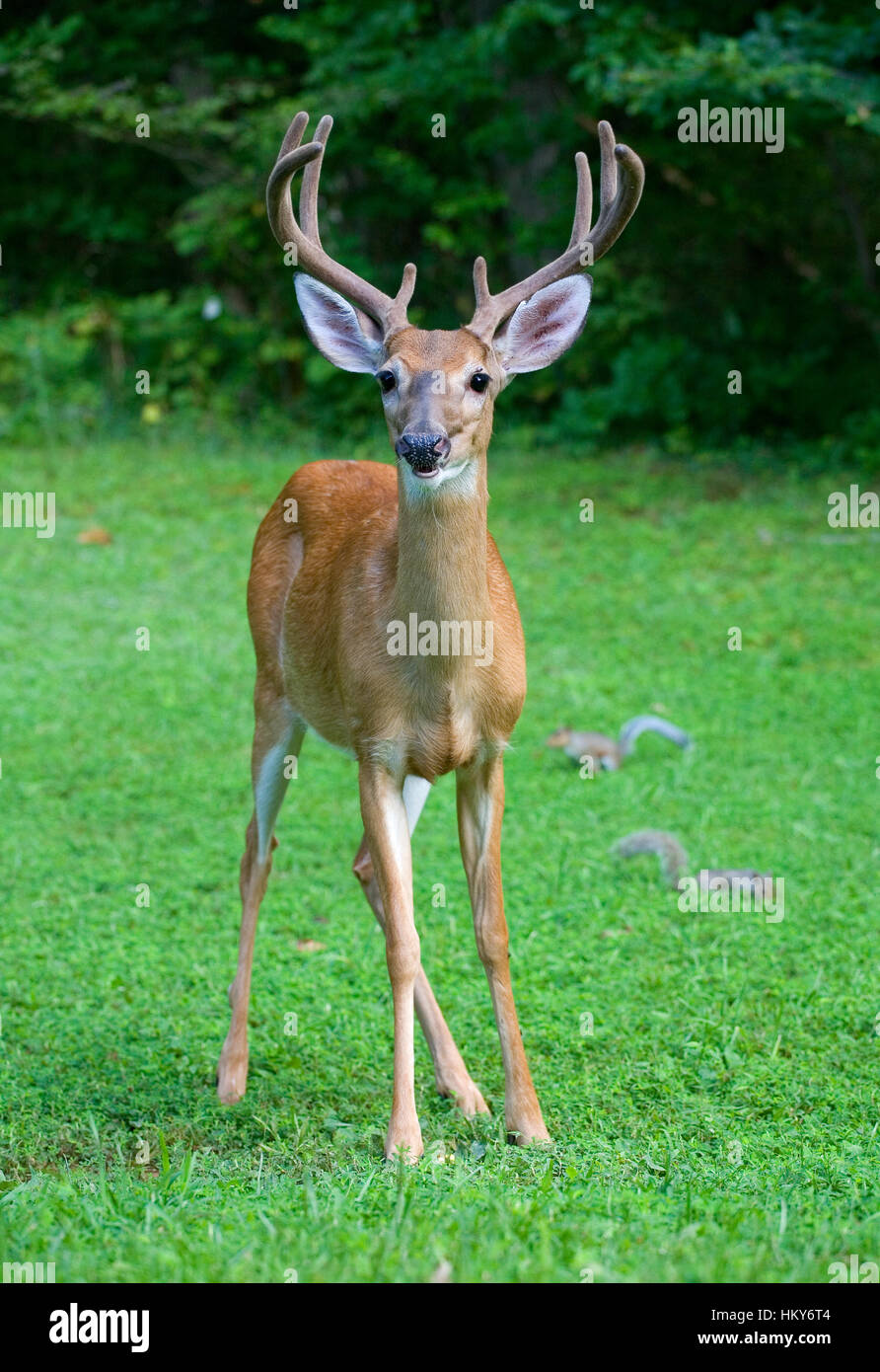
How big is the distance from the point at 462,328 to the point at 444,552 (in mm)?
658

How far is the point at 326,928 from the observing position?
6.05 m

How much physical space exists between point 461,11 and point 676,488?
5.49 meters

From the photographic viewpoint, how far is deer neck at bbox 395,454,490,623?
4277 millimetres

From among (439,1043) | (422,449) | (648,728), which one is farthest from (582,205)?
(648,728)

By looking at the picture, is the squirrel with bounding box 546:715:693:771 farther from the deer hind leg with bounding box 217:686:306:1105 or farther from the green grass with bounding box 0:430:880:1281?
the deer hind leg with bounding box 217:686:306:1105

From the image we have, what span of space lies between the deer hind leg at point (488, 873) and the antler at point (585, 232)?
1.20 m

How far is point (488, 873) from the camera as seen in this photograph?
4.60m

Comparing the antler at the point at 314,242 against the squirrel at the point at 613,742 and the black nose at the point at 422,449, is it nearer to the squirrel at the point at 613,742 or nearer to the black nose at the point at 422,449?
the black nose at the point at 422,449

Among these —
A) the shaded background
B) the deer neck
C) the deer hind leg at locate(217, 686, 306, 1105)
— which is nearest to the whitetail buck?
the deer neck

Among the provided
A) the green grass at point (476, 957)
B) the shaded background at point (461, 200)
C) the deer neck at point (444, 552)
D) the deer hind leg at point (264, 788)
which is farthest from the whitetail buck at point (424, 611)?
the shaded background at point (461, 200)

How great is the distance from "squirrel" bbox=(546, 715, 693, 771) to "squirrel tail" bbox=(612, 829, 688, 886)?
1012 mm

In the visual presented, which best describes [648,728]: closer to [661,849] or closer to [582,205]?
[661,849]

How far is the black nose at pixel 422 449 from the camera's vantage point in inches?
159
